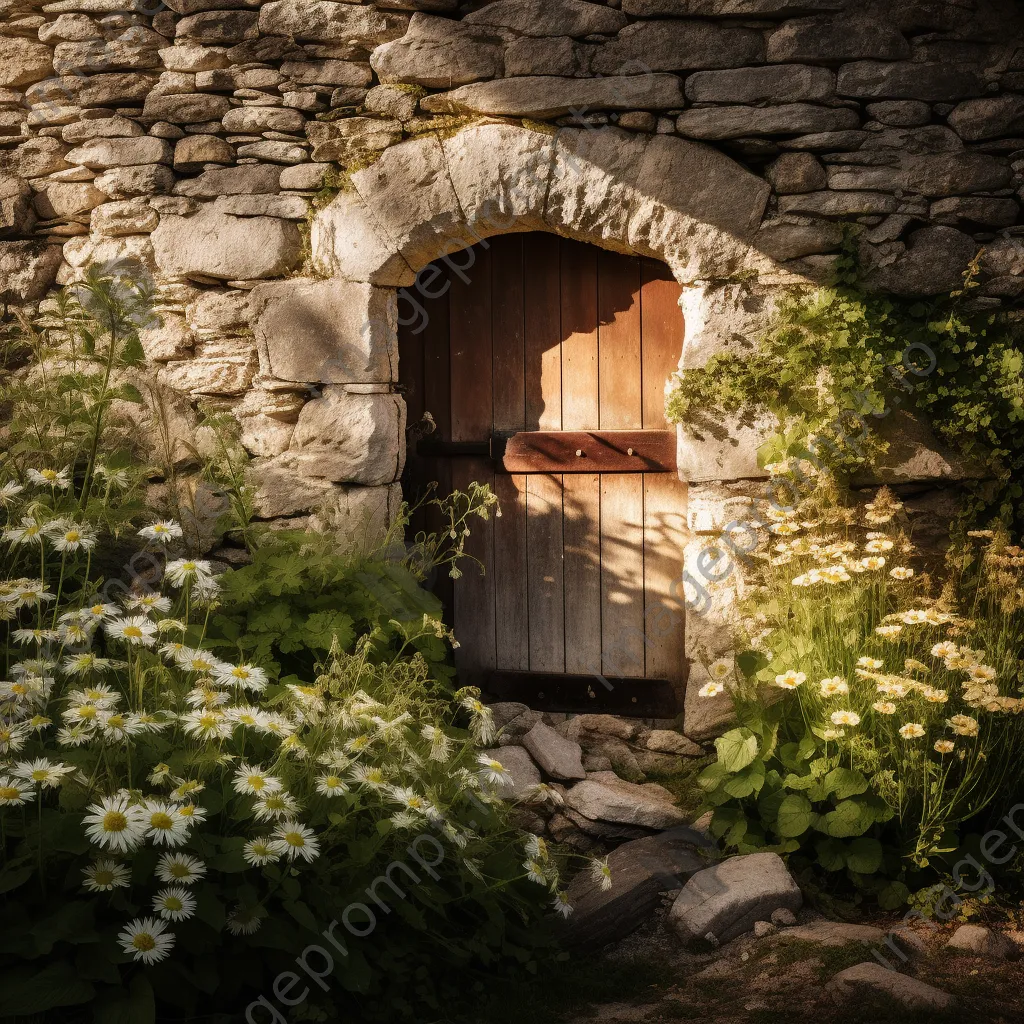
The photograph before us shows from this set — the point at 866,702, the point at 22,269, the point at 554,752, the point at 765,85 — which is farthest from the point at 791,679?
the point at 22,269

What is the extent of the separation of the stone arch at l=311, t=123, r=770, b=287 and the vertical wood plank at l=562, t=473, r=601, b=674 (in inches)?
36.1

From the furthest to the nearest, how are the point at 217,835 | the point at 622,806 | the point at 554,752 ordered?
1. the point at 554,752
2. the point at 622,806
3. the point at 217,835

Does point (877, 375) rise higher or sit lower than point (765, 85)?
lower

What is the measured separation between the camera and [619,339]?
3746 millimetres

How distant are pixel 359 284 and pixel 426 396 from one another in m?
0.55

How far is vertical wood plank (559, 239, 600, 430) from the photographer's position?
3756 millimetres

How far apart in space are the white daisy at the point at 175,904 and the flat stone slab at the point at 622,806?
1.56m

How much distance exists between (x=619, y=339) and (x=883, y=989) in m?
2.42

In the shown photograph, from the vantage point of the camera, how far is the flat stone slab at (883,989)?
6.70ft

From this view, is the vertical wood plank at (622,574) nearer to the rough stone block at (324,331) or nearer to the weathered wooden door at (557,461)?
the weathered wooden door at (557,461)

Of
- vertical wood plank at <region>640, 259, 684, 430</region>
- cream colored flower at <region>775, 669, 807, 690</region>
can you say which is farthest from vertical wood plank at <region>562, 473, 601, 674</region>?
cream colored flower at <region>775, 669, 807, 690</region>

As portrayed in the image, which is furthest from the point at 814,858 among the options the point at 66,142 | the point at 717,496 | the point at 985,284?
the point at 66,142

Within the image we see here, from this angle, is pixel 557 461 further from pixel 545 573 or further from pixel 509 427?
pixel 545 573

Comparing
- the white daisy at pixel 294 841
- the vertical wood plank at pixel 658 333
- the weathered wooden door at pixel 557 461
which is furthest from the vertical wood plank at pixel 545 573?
the white daisy at pixel 294 841
